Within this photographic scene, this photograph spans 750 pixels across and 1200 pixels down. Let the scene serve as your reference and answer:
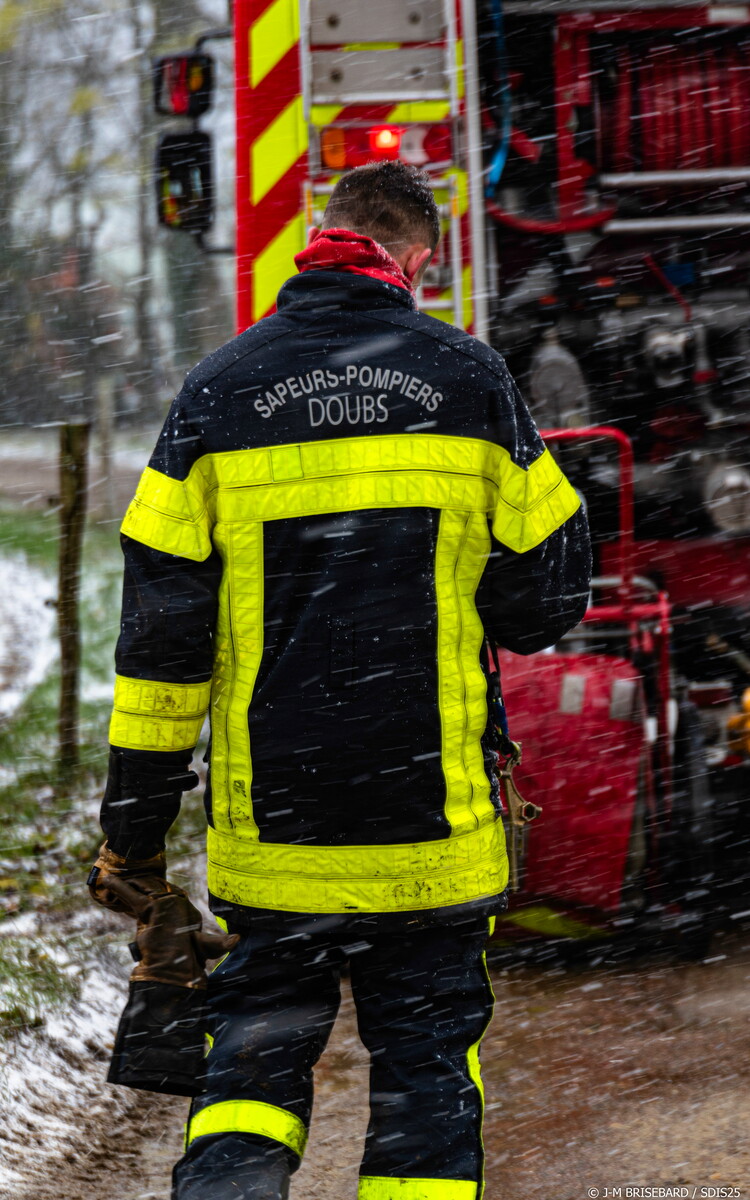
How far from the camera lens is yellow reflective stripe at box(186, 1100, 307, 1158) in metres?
1.87

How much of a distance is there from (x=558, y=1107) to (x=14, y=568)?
994 cm

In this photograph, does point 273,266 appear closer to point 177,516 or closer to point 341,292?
point 341,292

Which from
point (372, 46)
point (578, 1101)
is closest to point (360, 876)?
point (578, 1101)

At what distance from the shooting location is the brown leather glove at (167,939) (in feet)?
6.66

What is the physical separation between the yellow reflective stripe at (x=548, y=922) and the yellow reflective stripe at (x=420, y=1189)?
1578mm

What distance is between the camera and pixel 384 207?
212cm

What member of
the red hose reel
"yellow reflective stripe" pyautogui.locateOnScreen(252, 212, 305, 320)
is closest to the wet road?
"yellow reflective stripe" pyautogui.locateOnScreen(252, 212, 305, 320)

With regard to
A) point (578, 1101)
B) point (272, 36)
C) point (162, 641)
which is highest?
point (272, 36)

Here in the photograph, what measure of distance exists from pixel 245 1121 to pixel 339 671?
2.08 ft

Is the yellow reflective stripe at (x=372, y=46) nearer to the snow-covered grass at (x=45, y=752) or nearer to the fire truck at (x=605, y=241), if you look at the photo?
the fire truck at (x=605, y=241)

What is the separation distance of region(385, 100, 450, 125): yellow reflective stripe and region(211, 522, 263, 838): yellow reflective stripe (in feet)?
6.81

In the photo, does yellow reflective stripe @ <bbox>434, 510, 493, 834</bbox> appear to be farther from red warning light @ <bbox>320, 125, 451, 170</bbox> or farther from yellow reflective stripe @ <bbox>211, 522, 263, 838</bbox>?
red warning light @ <bbox>320, 125, 451, 170</bbox>

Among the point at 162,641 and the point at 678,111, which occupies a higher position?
the point at 678,111

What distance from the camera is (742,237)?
4.33 meters
